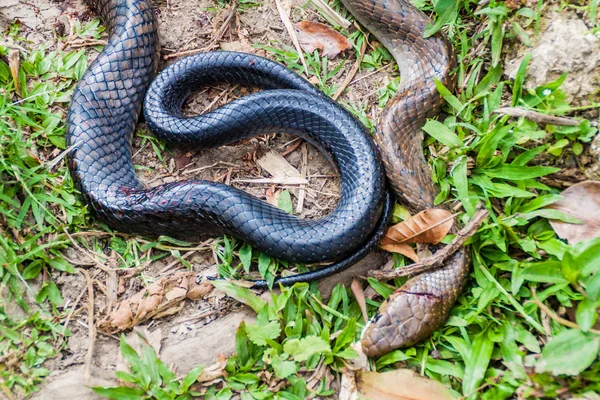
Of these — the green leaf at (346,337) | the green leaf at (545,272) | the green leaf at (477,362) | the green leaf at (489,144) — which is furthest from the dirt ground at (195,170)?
→ the green leaf at (545,272)


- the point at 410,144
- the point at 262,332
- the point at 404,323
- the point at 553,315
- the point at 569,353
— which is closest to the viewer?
the point at 569,353

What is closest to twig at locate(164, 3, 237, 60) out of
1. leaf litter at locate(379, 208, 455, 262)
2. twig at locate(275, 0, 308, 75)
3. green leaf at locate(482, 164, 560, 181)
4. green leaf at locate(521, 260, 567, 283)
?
twig at locate(275, 0, 308, 75)

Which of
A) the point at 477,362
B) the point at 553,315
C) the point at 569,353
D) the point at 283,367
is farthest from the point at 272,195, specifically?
the point at 569,353

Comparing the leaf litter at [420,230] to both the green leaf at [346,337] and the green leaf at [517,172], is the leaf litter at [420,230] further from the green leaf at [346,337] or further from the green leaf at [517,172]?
the green leaf at [346,337]

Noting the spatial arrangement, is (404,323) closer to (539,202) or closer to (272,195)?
(539,202)

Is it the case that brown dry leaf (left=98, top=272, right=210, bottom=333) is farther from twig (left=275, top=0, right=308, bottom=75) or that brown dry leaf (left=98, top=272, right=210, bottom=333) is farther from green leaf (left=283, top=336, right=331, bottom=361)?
twig (left=275, top=0, right=308, bottom=75)

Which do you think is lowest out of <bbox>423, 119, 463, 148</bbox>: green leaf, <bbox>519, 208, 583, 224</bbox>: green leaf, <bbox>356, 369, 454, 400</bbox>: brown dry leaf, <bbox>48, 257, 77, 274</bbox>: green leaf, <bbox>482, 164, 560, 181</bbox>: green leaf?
<bbox>356, 369, 454, 400</bbox>: brown dry leaf

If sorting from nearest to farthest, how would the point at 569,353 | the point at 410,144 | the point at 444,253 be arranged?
the point at 569,353
the point at 444,253
the point at 410,144
